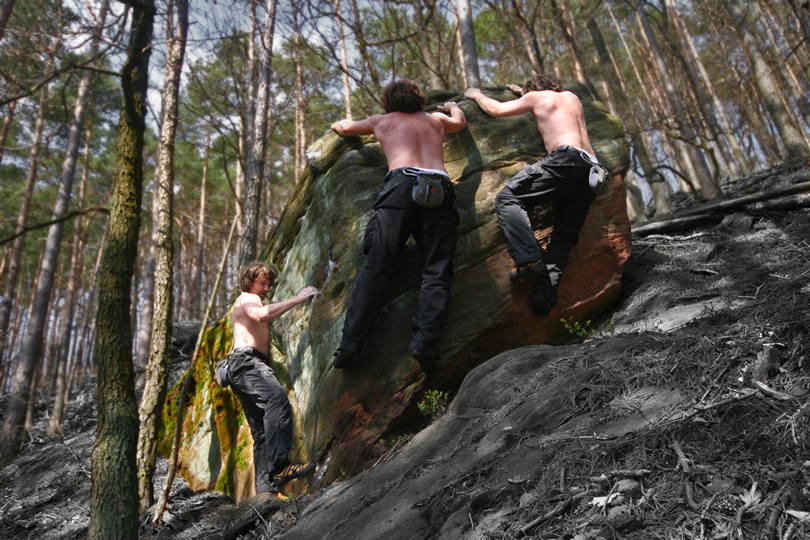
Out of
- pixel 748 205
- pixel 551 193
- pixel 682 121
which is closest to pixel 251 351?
pixel 551 193

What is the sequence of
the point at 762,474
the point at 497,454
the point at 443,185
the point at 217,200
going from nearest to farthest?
the point at 762,474, the point at 497,454, the point at 443,185, the point at 217,200

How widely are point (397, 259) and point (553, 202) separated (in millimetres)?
1451

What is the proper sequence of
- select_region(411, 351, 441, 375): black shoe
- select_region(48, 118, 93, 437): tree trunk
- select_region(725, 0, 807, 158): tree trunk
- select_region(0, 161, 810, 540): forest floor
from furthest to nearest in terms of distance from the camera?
select_region(48, 118, 93, 437): tree trunk
select_region(725, 0, 807, 158): tree trunk
select_region(411, 351, 441, 375): black shoe
select_region(0, 161, 810, 540): forest floor

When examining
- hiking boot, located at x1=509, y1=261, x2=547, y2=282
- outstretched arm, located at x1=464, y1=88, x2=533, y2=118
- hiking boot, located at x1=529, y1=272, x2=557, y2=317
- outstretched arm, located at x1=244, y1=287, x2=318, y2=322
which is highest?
outstretched arm, located at x1=464, y1=88, x2=533, y2=118

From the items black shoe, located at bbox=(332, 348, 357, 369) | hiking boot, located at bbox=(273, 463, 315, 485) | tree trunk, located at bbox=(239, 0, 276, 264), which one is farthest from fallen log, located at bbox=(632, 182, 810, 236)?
tree trunk, located at bbox=(239, 0, 276, 264)

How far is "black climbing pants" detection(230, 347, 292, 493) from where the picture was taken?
4.07 meters

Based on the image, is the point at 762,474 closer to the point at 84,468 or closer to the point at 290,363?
the point at 290,363

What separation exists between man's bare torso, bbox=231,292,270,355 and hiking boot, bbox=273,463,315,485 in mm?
1073

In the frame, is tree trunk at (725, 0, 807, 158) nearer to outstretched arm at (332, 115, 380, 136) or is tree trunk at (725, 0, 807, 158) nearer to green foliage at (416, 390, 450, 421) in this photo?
outstretched arm at (332, 115, 380, 136)

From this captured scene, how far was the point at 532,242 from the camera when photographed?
3891 millimetres

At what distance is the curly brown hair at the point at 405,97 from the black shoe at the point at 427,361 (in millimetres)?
1919

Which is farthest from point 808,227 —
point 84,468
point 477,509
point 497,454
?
point 84,468

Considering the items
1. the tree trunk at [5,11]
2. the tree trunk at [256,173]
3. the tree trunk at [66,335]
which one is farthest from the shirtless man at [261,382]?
the tree trunk at [66,335]

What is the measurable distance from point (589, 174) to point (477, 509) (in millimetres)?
2899
